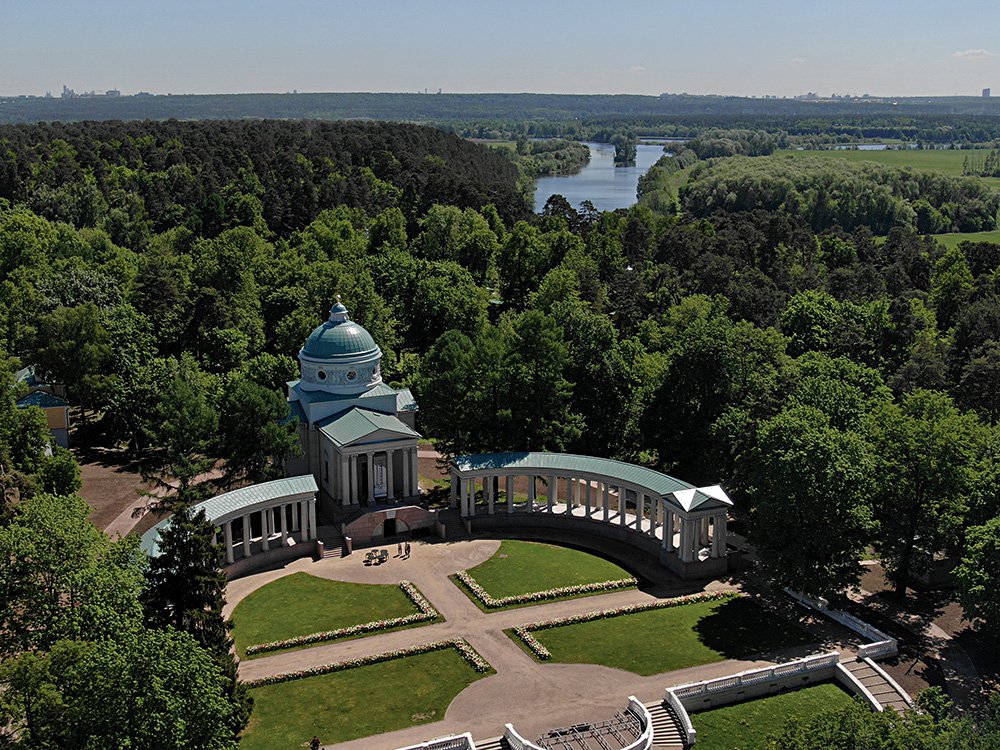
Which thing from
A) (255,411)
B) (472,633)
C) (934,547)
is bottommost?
(472,633)

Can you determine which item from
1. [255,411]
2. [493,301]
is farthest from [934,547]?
[493,301]

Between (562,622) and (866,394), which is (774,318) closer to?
(866,394)

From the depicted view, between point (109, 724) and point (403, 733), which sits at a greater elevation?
point (109, 724)

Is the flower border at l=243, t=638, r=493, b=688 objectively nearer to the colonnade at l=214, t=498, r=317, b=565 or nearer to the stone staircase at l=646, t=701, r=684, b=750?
the stone staircase at l=646, t=701, r=684, b=750

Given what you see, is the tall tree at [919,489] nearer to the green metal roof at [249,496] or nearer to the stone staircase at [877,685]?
the stone staircase at [877,685]

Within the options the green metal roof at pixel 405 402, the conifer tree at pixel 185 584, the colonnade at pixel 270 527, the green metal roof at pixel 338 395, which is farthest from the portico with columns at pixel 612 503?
the conifer tree at pixel 185 584

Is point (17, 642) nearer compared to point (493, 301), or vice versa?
point (17, 642)

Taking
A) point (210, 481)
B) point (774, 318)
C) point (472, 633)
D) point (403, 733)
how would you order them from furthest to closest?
point (774, 318), point (210, 481), point (472, 633), point (403, 733)
